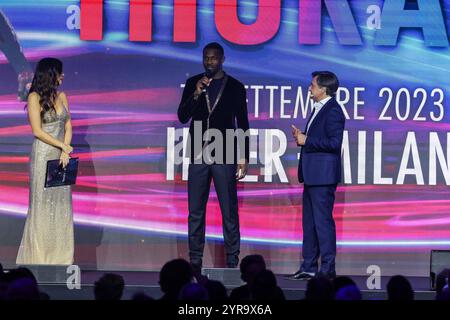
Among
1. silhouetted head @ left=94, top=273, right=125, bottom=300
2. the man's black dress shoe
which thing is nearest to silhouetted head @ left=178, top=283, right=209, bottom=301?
silhouetted head @ left=94, top=273, right=125, bottom=300

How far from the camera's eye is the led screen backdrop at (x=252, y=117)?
8953 mm

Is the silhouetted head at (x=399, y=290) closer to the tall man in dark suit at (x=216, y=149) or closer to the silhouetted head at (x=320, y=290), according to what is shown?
the silhouetted head at (x=320, y=290)

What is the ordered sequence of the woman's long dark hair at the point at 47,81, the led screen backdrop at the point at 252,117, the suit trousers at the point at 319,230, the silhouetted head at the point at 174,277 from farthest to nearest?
the led screen backdrop at the point at 252,117 < the suit trousers at the point at 319,230 < the woman's long dark hair at the point at 47,81 < the silhouetted head at the point at 174,277

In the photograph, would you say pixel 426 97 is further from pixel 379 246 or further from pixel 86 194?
pixel 86 194

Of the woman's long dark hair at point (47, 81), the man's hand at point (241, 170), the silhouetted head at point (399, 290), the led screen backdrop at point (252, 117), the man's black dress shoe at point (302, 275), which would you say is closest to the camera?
the silhouetted head at point (399, 290)

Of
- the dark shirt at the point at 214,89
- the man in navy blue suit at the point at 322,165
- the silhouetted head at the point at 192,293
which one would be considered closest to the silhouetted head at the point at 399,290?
the silhouetted head at the point at 192,293

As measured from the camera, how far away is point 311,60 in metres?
9.02

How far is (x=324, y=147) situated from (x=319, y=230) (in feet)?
2.05

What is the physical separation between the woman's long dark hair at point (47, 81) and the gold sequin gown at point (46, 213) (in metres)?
0.08

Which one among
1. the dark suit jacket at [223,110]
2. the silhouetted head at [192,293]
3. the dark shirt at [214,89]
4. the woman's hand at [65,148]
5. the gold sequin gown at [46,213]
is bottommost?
the silhouetted head at [192,293]

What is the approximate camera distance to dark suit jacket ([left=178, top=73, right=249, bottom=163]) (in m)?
8.27

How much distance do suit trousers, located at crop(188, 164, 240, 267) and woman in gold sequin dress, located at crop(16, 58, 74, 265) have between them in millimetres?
936

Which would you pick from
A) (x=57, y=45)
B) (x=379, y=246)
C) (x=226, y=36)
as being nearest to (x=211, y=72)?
(x=226, y=36)

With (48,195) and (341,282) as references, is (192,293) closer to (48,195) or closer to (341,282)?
(341,282)
